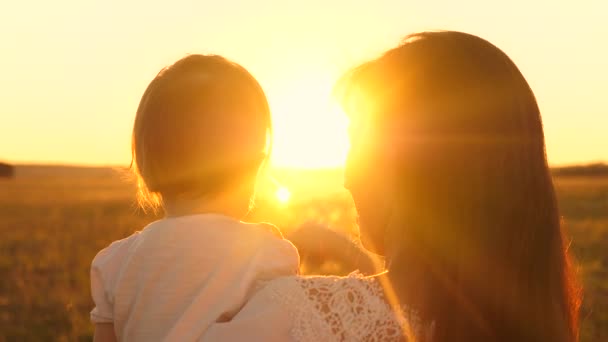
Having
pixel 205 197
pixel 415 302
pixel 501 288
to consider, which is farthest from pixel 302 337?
pixel 205 197

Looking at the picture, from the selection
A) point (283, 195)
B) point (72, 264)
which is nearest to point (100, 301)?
point (283, 195)

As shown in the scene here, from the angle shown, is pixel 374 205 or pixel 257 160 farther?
pixel 257 160

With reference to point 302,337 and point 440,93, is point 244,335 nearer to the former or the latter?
point 302,337

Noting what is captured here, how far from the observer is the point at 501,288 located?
1681 millimetres

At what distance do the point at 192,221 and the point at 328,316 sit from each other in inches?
22.8

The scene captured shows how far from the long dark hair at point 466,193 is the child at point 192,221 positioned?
48 centimetres

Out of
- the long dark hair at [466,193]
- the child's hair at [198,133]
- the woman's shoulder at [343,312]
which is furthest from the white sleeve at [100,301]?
the long dark hair at [466,193]

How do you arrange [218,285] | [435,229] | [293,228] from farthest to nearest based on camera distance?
[293,228], [218,285], [435,229]

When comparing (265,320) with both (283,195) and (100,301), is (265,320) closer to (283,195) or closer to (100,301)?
(100,301)

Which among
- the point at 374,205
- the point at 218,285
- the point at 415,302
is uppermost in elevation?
the point at 374,205

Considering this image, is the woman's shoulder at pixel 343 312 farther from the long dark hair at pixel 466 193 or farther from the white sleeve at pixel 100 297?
the white sleeve at pixel 100 297

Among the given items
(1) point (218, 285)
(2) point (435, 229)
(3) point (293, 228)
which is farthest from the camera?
Answer: (3) point (293, 228)

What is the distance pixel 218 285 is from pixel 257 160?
1.44ft

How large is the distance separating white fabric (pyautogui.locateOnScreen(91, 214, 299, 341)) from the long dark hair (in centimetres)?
44
